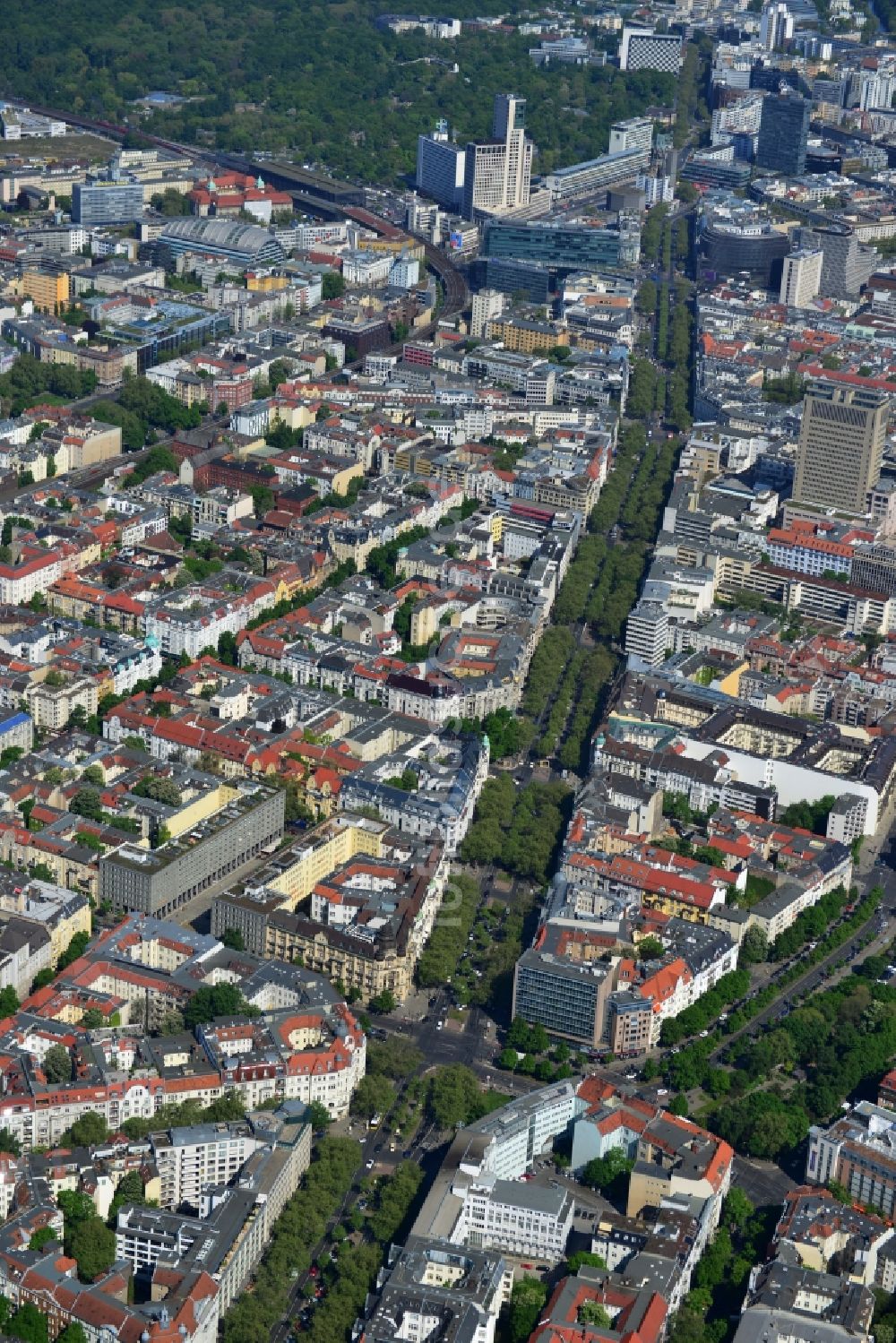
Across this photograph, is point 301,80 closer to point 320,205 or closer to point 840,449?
point 320,205

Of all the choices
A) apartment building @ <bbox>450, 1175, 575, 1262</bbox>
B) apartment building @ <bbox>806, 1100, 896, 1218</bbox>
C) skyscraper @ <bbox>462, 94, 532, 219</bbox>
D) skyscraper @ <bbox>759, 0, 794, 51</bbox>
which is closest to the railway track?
skyscraper @ <bbox>462, 94, 532, 219</bbox>

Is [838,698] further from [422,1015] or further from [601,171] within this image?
[601,171]

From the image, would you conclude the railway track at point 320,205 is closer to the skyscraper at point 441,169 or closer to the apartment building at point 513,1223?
the skyscraper at point 441,169

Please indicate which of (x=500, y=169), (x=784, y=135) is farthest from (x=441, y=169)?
(x=784, y=135)

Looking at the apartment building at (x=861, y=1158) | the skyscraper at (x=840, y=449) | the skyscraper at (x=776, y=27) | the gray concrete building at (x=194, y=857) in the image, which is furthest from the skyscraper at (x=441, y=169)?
the apartment building at (x=861, y=1158)

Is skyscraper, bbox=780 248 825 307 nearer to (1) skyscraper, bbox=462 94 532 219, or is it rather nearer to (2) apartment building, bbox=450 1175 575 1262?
(1) skyscraper, bbox=462 94 532 219
